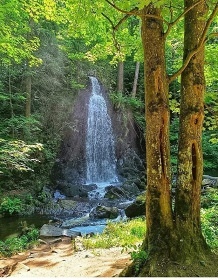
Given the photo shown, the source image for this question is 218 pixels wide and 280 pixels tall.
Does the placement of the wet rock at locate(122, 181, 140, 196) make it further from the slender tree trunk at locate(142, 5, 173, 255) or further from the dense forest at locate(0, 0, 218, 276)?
the slender tree trunk at locate(142, 5, 173, 255)

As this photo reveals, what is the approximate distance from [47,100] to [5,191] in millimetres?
6031

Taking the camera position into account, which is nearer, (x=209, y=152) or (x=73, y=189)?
(x=73, y=189)

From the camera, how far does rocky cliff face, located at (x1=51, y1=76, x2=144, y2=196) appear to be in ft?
51.6

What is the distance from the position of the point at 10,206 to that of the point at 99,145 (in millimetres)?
7175

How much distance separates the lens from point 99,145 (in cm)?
1764

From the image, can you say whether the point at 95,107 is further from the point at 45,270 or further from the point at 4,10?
the point at 45,270

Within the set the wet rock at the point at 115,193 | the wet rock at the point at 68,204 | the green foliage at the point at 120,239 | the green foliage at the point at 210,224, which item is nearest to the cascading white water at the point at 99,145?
the wet rock at the point at 115,193

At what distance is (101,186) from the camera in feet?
50.2

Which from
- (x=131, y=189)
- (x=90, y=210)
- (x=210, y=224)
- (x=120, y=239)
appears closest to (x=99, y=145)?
(x=131, y=189)

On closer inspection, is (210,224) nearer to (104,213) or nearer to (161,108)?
(161,108)

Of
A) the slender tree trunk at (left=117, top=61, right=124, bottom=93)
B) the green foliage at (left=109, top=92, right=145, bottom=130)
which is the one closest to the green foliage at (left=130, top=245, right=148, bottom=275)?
the green foliage at (left=109, top=92, right=145, bottom=130)

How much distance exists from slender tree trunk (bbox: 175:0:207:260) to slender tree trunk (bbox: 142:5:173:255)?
14 cm

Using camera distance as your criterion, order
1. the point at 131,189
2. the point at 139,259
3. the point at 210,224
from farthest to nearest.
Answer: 1. the point at 131,189
2. the point at 210,224
3. the point at 139,259

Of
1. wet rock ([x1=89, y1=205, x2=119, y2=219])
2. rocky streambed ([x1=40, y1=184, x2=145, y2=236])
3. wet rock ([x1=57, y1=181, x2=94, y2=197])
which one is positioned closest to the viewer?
rocky streambed ([x1=40, y1=184, x2=145, y2=236])
